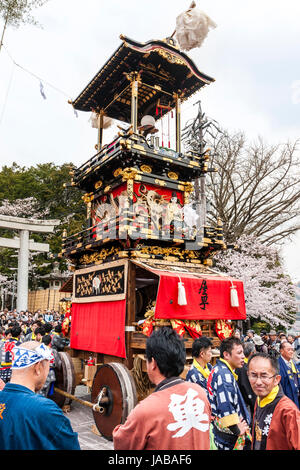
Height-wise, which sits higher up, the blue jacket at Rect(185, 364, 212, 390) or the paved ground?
the blue jacket at Rect(185, 364, 212, 390)

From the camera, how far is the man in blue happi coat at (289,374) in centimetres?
571

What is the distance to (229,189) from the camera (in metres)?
20.5

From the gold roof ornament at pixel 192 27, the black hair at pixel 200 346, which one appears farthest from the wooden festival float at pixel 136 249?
the black hair at pixel 200 346

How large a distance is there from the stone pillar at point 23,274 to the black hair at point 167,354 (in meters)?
23.0

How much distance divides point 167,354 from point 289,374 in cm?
477

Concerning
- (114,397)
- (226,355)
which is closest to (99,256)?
(114,397)

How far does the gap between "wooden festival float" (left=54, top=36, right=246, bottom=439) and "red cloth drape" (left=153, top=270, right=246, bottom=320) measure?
0.02 meters

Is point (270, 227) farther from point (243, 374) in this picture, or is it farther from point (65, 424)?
point (65, 424)

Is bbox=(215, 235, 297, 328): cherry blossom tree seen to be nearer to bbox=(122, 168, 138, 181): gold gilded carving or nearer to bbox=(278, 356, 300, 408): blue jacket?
bbox=(122, 168, 138, 181): gold gilded carving

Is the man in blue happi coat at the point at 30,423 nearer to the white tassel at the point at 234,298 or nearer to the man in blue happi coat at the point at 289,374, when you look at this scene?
the man in blue happi coat at the point at 289,374

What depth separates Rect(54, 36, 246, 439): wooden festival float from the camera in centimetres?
661

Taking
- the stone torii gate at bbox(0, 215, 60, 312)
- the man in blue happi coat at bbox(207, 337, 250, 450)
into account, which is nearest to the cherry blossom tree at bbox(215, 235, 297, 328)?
the stone torii gate at bbox(0, 215, 60, 312)
